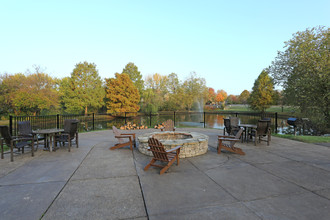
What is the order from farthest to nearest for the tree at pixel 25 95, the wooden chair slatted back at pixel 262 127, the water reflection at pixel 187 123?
the tree at pixel 25 95
the water reflection at pixel 187 123
the wooden chair slatted back at pixel 262 127

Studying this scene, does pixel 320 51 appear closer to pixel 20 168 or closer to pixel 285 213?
pixel 285 213

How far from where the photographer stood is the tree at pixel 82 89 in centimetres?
3140

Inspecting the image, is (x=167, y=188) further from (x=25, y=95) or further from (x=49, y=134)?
(x=25, y=95)

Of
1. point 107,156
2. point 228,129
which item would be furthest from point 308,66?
point 107,156

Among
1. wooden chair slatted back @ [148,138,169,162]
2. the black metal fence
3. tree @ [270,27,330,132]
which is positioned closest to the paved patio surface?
wooden chair slatted back @ [148,138,169,162]

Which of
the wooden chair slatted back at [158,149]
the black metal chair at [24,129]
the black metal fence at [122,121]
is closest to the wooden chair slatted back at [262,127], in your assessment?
the black metal fence at [122,121]

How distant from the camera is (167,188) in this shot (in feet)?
10.9

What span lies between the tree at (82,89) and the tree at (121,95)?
2022 mm

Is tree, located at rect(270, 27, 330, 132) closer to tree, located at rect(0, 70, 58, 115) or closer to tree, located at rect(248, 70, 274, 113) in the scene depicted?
tree, located at rect(248, 70, 274, 113)

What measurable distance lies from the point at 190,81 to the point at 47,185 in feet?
142

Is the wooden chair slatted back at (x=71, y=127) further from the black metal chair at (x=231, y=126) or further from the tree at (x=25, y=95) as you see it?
the tree at (x=25, y=95)

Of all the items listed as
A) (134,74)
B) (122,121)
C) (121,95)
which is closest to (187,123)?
(122,121)

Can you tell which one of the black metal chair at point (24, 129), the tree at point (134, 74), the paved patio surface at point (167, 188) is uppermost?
the tree at point (134, 74)

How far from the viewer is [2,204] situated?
9.05 feet
